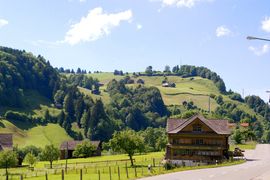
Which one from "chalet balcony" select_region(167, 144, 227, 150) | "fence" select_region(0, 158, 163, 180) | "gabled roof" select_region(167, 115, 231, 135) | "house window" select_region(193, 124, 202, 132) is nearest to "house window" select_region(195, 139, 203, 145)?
"chalet balcony" select_region(167, 144, 227, 150)

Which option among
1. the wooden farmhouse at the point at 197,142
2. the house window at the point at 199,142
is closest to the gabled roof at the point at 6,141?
the wooden farmhouse at the point at 197,142

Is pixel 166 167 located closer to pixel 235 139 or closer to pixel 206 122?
pixel 206 122

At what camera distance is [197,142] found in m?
92.4

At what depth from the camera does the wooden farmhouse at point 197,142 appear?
299 feet

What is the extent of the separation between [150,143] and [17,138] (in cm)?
6554

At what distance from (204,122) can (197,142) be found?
13.9ft

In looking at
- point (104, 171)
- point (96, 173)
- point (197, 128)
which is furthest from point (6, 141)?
point (96, 173)

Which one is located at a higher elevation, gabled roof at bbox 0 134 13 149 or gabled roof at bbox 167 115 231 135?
gabled roof at bbox 167 115 231 135

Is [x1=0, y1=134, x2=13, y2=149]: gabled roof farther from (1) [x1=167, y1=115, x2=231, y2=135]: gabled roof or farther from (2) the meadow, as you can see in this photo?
(1) [x1=167, y1=115, x2=231, y2=135]: gabled roof

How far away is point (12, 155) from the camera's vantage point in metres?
94.6

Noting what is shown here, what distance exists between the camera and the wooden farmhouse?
91.2 meters

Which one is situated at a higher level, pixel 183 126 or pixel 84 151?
pixel 183 126

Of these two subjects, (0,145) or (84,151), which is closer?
(0,145)

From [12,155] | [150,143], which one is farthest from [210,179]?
[150,143]
